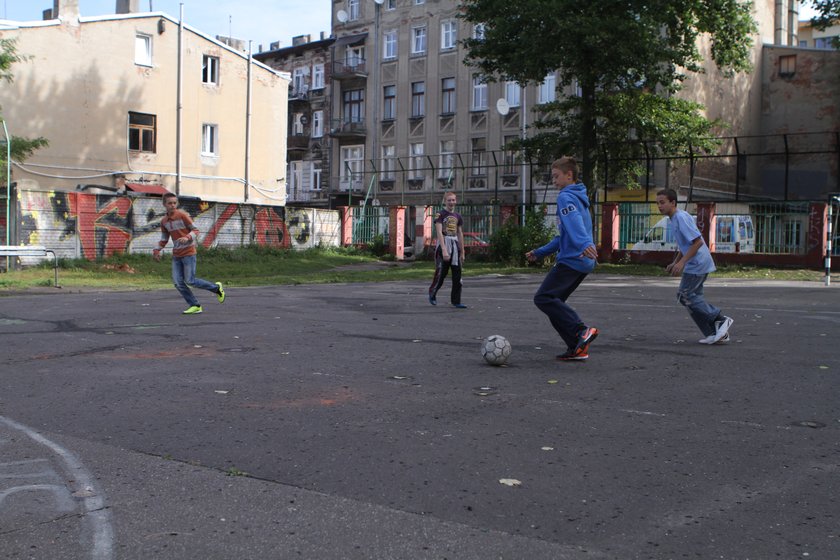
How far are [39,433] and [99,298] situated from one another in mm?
11752

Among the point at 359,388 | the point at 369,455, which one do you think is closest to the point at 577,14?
the point at 359,388

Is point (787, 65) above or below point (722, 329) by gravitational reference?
above

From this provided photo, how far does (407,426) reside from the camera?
5527 mm

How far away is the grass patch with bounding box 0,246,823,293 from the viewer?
21.9 metres

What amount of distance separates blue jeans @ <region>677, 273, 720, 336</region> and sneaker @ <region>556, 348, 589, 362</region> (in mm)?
1914

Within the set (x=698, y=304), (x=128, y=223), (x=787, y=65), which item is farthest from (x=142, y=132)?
(x=787, y=65)

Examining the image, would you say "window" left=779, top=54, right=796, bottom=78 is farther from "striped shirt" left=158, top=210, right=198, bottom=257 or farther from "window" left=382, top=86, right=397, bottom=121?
"striped shirt" left=158, top=210, right=198, bottom=257

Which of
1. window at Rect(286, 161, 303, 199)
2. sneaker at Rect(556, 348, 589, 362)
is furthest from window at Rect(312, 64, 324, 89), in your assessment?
sneaker at Rect(556, 348, 589, 362)

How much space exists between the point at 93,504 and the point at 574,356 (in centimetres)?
523

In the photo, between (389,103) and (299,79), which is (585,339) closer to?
Result: (389,103)

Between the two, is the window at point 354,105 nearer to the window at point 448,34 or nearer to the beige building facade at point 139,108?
the window at point 448,34

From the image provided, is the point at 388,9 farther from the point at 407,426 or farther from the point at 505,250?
the point at 407,426

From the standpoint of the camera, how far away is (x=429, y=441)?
5152 millimetres

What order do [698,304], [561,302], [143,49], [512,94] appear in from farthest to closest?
[512,94], [143,49], [698,304], [561,302]
